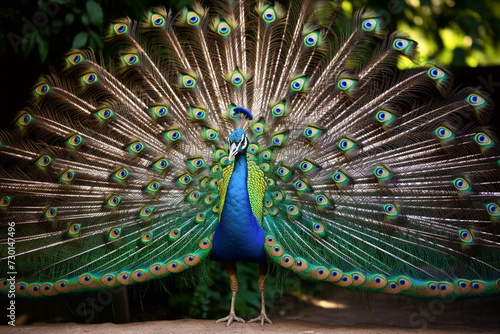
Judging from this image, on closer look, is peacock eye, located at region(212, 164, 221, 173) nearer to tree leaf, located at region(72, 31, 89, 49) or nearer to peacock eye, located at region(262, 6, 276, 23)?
peacock eye, located at region(262, 6, 276, 23)

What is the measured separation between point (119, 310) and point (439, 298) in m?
2.74

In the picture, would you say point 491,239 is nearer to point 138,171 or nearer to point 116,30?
point 138,171

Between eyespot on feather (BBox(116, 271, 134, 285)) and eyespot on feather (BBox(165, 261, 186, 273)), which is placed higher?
eyespot on feather (BBox(165, 261, 186, 273))

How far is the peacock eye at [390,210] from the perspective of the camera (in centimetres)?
362

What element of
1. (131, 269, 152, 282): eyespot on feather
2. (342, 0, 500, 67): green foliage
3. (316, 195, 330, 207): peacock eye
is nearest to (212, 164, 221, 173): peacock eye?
(316, 195, 330, 207): peacock eye

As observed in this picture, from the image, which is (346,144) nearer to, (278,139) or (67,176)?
(278,139)

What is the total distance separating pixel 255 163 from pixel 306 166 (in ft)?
1.26

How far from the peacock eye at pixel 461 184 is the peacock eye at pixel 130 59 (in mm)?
2491

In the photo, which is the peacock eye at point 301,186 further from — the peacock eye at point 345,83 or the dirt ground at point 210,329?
the dirt ground at point 210,329

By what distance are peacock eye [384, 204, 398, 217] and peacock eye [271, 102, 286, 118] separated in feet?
3.26

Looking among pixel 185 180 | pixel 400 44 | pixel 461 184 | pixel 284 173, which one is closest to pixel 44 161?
pixel 185 180

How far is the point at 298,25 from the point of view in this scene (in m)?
3.85

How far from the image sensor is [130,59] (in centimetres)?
390

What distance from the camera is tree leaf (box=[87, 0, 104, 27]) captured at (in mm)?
4043
